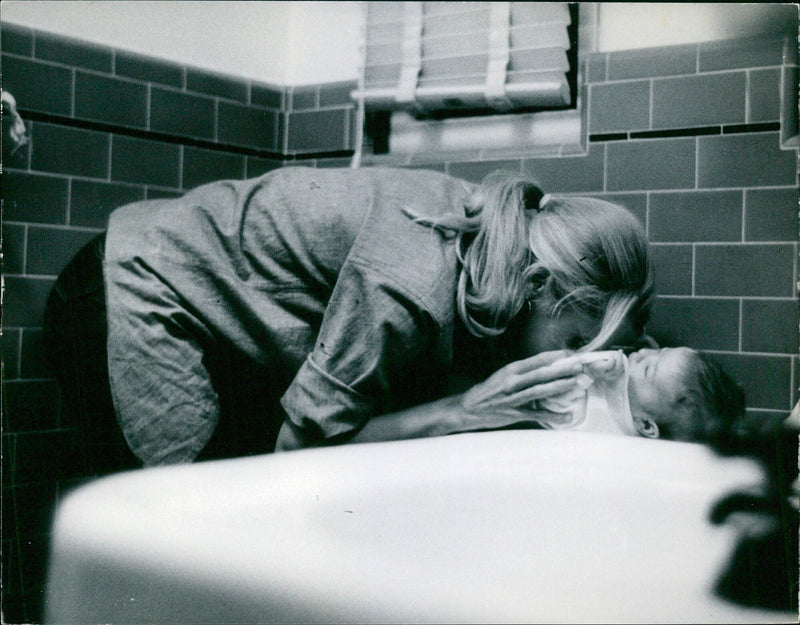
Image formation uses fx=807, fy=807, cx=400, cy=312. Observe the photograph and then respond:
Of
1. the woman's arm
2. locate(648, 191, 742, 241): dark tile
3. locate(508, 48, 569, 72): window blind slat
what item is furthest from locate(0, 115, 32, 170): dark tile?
locate(648, 191, 742, 241): dark tile

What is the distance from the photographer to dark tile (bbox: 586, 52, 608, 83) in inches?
47.4

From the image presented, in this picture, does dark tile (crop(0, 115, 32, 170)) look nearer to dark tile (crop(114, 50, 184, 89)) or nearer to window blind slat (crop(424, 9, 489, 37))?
dark tile (crop(114, 50, 184, 89))

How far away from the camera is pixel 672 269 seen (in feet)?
4.00

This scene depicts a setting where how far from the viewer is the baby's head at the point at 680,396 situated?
3.63ft

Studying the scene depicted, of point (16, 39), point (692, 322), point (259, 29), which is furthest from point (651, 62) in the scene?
point (16, 39)

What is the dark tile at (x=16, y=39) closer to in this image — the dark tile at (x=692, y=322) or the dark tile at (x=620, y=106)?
the dark tile at (x=620, y=106)

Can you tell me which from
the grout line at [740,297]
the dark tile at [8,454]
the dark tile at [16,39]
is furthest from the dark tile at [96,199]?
the grout line at [740,297]

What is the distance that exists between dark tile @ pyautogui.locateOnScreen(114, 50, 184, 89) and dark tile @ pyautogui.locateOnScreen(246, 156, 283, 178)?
17 centimetres

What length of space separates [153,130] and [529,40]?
62 centimetres

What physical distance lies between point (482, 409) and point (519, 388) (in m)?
0.07

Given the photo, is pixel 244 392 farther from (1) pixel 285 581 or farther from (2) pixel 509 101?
(2) pixel 509 101

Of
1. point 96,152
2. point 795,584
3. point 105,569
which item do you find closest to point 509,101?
point 96,152

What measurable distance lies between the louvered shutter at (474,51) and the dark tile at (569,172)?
0.28 ft

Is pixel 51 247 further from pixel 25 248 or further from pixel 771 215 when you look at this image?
pixel 771 215
